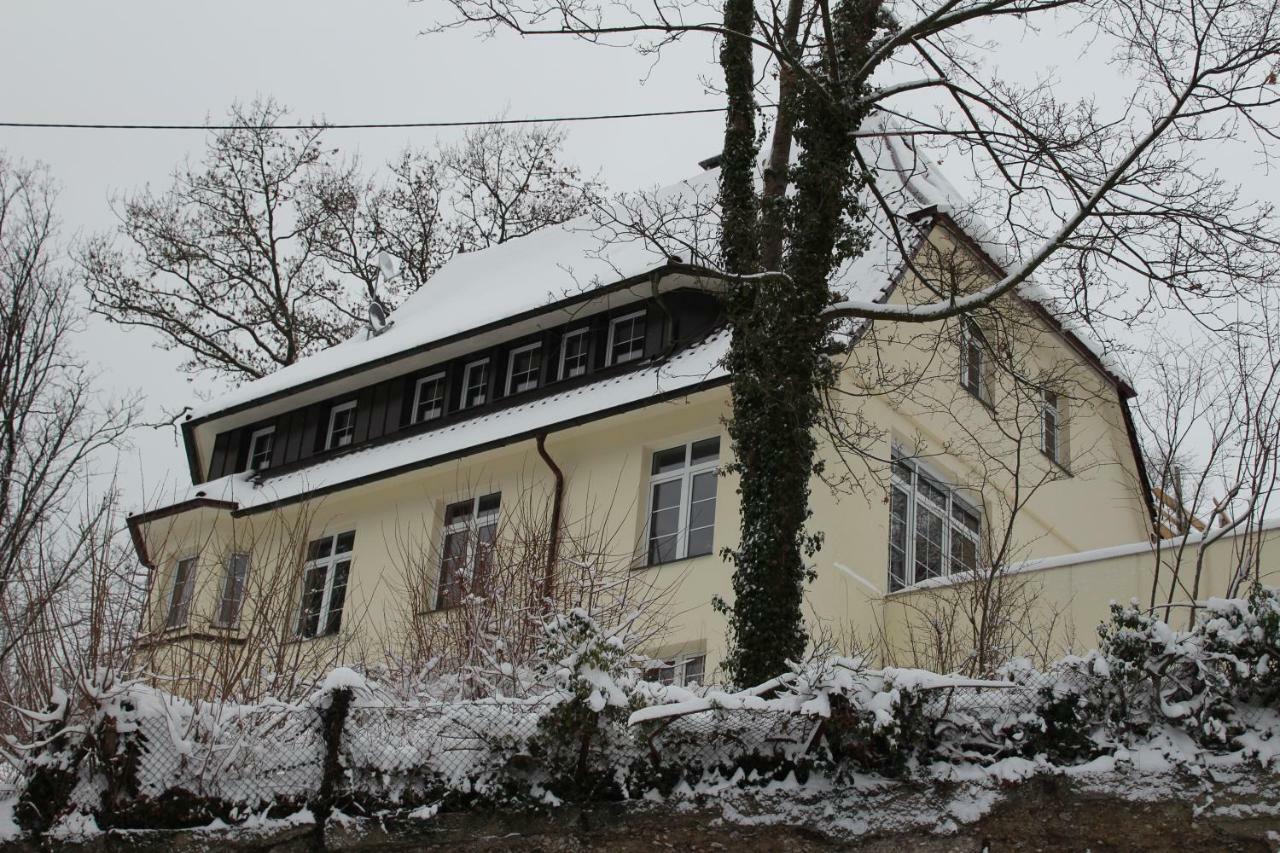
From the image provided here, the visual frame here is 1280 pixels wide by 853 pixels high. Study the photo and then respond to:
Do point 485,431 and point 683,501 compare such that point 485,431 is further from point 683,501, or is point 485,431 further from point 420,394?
point 683,501

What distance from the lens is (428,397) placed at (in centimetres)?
2166

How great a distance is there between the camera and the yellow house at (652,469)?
13523 millimetres

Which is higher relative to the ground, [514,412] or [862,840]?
[514,412]

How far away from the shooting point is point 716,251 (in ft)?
Answer: 42.5

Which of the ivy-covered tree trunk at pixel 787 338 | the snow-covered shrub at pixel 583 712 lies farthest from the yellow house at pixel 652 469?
the snow-covered shrub at pixel 583 712

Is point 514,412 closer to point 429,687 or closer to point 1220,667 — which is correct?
point 429,687

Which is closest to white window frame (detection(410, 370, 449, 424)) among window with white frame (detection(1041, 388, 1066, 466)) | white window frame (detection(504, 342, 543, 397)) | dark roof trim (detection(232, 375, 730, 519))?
white window frame (detection(504, 342, 543, 397))

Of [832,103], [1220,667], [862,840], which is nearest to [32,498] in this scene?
[832,103]

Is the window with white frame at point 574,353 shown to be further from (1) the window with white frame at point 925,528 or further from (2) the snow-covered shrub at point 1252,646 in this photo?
(2) the snow-covered shrub at point 1252,646

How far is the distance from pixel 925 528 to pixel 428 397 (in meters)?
7.30

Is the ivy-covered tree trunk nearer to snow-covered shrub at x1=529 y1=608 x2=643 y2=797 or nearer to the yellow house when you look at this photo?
the yellow house

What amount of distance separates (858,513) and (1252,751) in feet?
33.4

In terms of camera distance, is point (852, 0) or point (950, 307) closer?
point (950, 307)

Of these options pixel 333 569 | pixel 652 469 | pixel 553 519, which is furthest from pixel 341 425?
pixel 553 519
